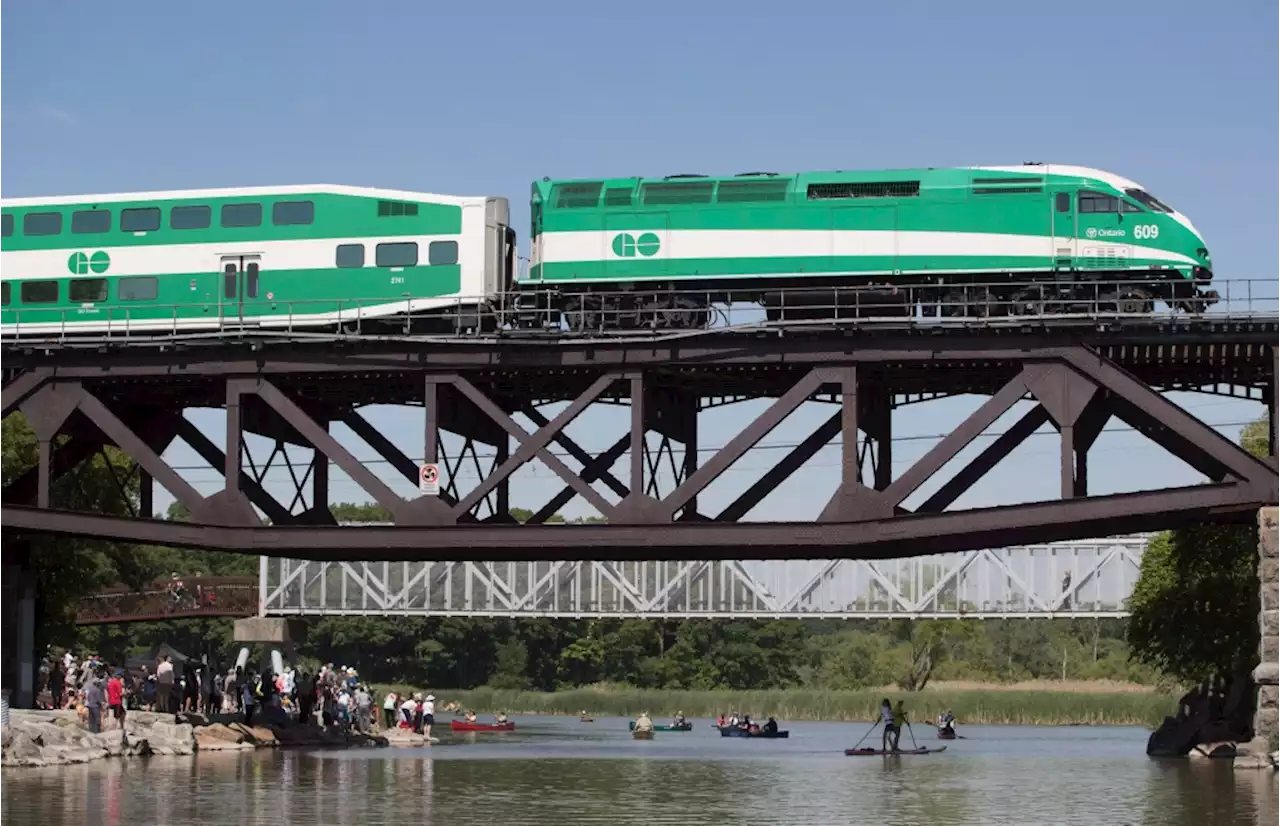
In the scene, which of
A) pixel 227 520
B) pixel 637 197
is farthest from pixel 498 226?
pixel 227 520

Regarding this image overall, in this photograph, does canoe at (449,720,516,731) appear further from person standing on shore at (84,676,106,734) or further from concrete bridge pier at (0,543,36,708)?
person standing on shore at (84,676,106,734)

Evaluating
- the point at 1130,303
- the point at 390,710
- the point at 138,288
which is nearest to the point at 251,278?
the point at 138,288

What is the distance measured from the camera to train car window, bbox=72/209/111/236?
57719 millimetres

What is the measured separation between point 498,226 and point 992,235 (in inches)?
504

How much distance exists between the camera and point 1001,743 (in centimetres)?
7438

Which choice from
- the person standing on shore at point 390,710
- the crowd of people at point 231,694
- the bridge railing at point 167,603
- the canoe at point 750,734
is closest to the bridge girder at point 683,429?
the crowd of people at point 231,694

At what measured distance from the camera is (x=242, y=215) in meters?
56.4

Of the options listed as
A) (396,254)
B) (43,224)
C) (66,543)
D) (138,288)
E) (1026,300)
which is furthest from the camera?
(66,543)

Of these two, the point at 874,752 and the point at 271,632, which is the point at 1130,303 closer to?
the point at 874,752

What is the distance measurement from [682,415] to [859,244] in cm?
680

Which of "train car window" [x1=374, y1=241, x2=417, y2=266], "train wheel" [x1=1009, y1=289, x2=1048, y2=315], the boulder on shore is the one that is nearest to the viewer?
the boulder on shore

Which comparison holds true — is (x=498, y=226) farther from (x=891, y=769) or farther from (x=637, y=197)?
(x=891, y=769)

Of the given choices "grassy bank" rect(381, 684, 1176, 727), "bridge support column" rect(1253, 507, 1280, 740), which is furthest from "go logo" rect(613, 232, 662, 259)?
"grassy bank" rect(381, 684, 1176, 727)

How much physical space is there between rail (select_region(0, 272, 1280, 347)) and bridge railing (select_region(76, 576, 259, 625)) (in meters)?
57.6
